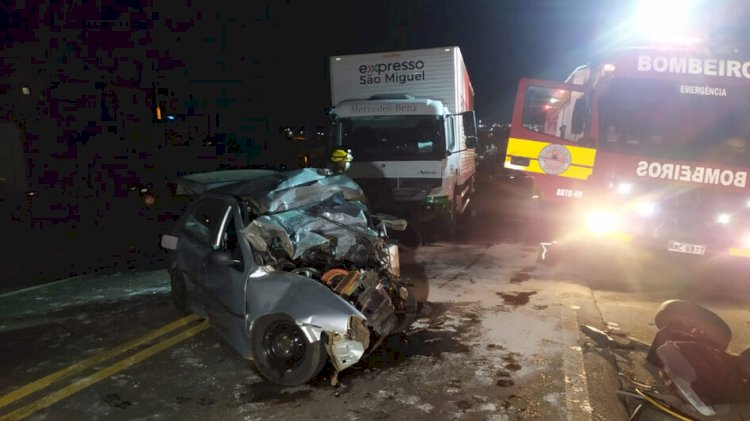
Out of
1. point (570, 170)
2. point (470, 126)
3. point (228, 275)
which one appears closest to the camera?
point (228, 275)

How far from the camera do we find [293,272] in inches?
172

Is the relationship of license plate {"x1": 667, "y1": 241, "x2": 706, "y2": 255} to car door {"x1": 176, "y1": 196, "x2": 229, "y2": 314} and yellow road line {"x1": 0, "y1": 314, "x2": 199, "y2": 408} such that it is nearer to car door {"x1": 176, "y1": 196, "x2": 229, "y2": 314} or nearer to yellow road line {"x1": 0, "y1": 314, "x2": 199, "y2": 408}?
car door {"x1": 176, "y1": 196, "x2": 229, "y2": 314}

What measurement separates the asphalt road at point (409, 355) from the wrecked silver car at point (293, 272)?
1.01 feet

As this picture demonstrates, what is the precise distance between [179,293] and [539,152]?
557cm

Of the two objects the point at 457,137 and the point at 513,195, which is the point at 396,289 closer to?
the point at 457,137

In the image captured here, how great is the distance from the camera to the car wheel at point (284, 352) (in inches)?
161

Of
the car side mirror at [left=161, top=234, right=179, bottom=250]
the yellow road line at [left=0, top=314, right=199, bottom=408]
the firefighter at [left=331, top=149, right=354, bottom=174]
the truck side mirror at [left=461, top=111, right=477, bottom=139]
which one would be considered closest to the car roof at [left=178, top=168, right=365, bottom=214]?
the car side mirror at [left=161, top=234, right=179, bottom=250]

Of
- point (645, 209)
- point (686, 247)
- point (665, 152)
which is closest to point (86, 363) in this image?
point (645, 209)

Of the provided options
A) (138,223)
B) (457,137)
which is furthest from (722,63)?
(138,223)

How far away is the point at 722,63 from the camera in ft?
22.5

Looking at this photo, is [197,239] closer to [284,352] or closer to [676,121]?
[284,352]

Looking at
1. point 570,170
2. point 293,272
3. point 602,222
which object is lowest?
point 602,222

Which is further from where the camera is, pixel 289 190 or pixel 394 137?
pixel 394 137

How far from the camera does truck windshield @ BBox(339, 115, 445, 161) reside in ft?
31.8
